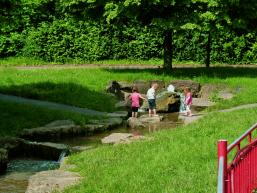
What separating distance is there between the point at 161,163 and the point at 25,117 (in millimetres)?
10126

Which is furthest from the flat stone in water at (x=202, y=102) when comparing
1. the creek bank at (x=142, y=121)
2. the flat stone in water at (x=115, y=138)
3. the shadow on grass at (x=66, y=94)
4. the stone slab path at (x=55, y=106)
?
A: the flat stone in water at (x=115, y=138)

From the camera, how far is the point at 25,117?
69.4 ft

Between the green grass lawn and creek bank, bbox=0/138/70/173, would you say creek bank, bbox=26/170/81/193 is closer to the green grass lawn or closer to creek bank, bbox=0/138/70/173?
the green grass lawn

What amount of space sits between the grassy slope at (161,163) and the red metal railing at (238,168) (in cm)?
107

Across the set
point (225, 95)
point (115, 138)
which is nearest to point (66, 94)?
point (225, 95)

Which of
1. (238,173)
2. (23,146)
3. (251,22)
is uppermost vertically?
(251,22)

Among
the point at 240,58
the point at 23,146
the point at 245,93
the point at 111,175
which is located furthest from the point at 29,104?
the point at 240,58

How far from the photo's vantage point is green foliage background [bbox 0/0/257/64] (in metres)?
38.6

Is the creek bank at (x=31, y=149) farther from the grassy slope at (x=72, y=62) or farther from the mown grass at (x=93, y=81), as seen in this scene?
the grassy slope at (x=72, y=62)

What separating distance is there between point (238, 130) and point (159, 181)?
5.34 m

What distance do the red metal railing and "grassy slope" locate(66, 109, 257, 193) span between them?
3.50 feet

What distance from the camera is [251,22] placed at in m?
31.9

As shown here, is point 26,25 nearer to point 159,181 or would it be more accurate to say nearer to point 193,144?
point 193,144

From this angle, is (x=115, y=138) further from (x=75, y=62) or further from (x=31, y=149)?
(x=75, y=62)
